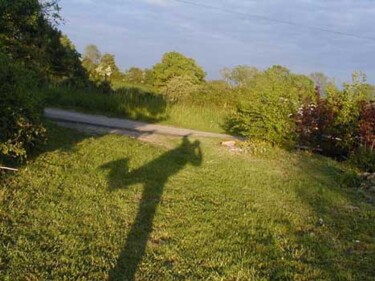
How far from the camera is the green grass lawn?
14.8 ft

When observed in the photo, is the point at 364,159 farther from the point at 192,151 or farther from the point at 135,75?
the point at 135,75

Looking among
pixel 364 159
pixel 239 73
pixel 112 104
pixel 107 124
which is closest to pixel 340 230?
pixel 364 159

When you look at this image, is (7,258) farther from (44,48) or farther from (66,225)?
(44,48)

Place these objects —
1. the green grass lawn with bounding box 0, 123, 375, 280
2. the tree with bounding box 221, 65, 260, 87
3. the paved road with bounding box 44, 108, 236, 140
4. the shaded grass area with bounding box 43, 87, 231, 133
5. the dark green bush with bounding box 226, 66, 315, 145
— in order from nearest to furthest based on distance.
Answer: the green grass lawn with bounding box 0, 123, 375, 280 < the dark green bush with bounding box 226, 66, 315, 145 < the paved road with bounding box 44, 108, 236, 140 < the shaded grass area with bounding box 43, 87, 231, 133 < the tree with bounding box 221, 65, 260, 87

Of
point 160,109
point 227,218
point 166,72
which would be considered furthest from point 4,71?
point 166,72

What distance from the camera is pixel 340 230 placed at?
641 centimetres

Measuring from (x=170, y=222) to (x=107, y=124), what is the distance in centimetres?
989

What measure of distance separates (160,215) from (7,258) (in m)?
2.15

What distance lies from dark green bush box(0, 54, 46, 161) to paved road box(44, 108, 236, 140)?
519 cm

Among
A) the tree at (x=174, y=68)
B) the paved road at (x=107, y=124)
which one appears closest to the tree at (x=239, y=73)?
the tree at (x=174, y=68)

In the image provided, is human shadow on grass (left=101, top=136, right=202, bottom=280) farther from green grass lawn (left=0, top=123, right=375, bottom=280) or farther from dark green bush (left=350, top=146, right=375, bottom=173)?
dark green bush (left=350, top=146, right=375, bottom=173)

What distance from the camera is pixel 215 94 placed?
25312 millimetres

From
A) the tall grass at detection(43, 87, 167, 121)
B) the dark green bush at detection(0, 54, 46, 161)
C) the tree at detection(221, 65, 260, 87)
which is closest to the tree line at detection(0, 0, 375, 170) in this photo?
the dark green bush at detection(0, 54, 46, 161)

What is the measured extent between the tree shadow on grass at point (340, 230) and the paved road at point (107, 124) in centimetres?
572
